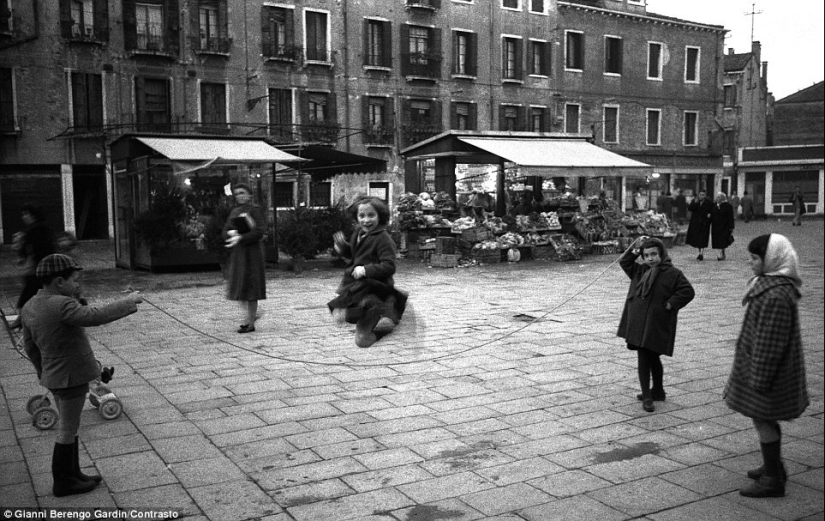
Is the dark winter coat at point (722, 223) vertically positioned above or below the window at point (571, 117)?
below

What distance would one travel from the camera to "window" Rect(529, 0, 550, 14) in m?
32.6

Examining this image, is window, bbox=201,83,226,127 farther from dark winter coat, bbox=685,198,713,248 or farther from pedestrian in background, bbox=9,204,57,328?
dark winter coat, bbox=685,198,713,248

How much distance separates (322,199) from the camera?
29.4 metres

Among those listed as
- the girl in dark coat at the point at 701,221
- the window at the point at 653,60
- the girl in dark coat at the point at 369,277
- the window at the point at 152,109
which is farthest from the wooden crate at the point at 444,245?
the window at the point at 653,60

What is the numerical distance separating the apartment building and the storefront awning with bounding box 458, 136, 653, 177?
2.72m

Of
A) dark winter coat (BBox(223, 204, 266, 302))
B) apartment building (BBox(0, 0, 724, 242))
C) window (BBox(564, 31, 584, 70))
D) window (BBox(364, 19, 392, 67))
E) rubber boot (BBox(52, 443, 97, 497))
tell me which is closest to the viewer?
rubber boot (BBox(52, 443, 97, 497))

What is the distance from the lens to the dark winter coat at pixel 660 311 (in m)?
5.48

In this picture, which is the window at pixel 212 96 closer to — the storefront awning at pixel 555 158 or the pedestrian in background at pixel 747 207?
the storefront awning at pixel 555 158

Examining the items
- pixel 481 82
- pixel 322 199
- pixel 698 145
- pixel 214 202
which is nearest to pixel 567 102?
pixel 481 82

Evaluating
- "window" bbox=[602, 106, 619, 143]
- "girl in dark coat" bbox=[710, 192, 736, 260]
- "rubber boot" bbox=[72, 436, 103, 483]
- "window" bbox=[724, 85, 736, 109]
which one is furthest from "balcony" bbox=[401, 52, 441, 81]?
"rubber boot" bbox=[72, 436, 103, 483]

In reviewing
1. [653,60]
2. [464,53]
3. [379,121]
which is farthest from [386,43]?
[653,60]

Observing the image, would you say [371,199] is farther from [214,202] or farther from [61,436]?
[214,202]

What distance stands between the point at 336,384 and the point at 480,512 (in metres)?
2.71

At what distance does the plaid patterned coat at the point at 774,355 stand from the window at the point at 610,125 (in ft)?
108
